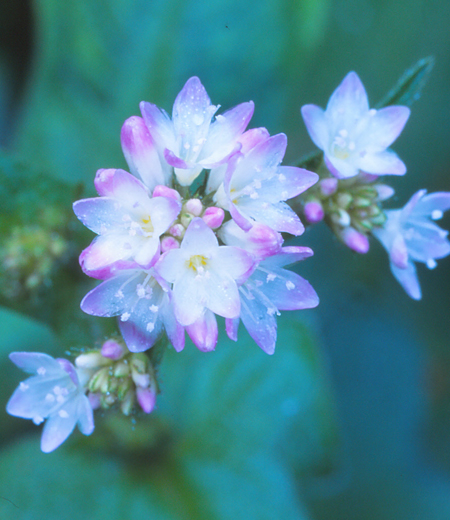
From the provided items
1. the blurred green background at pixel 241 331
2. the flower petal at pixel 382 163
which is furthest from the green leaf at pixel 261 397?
the flower petal at pixel 382 163

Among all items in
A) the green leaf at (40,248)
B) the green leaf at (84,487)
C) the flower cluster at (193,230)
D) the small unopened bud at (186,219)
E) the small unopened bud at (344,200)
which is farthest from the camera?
the green leaf at (84,487)

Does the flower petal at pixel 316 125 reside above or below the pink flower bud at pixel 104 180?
above

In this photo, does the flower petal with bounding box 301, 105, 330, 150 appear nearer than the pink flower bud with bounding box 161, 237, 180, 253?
No

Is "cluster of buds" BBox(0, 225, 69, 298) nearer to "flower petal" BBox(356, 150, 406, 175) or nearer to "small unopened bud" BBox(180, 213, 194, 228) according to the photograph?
"small unopened bud" BBox(180, 213, 194, 228)

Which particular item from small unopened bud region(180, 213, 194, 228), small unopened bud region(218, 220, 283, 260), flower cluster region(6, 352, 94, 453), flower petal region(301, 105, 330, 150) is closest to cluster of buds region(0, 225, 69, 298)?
flower cluster region(6, 352, 94, 453)

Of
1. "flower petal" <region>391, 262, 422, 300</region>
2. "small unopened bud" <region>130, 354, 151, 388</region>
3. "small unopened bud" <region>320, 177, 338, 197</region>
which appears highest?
"small unopened bud" <region>320, 177, 338, 197</region>

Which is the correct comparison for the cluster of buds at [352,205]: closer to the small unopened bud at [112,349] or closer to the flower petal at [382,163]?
the flower petal at [382,163]
